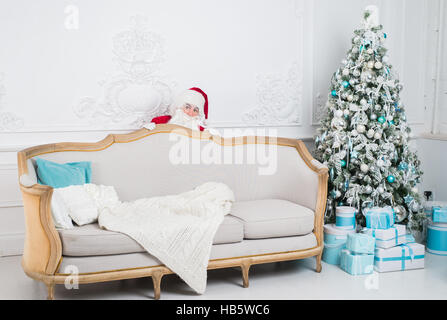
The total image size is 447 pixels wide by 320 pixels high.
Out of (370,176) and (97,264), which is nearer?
(97,264)

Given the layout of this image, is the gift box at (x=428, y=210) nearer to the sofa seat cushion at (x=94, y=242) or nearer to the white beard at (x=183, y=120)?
the white beard at (x=183, y=120)

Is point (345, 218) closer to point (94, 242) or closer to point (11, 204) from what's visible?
point (94, 242)

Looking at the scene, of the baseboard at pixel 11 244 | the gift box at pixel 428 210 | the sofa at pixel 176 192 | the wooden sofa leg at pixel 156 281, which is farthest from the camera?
the gift box at pixel 428 210

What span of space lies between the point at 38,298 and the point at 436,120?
4.08 metres

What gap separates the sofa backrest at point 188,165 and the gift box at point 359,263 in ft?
1.47

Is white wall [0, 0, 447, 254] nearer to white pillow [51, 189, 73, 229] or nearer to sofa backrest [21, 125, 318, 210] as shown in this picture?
sofa backrest [21, 125, 318, 210]

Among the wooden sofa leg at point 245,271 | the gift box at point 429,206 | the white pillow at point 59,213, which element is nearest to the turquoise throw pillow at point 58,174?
the white pillow at point 59,213

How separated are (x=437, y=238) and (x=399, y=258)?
0.64m

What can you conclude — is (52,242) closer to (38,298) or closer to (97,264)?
(97,264)

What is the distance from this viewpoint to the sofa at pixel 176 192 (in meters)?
2.74

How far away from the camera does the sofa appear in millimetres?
2740

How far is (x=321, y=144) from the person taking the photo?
13.0 ft

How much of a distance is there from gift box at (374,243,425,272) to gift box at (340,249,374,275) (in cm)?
7
